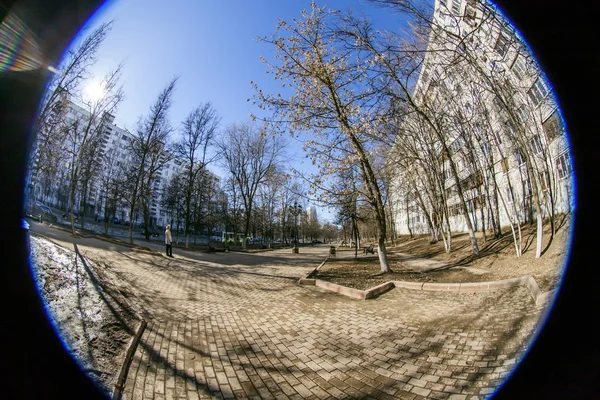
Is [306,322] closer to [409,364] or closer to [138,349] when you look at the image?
[409,364]

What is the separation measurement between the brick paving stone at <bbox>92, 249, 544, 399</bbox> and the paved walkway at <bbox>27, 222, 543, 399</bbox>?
1 cm

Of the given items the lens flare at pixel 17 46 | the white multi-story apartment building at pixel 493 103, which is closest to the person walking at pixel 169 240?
the lens flare at pixel 17 46

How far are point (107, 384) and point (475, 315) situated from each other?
610 centimetres

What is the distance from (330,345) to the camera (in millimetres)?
3529

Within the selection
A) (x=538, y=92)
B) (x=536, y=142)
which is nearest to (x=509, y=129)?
(x=536, y=142)

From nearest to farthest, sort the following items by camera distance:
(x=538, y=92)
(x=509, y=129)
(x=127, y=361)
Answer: (x=127, y=361) → (x=509, y=129) → (x=538, y=92)

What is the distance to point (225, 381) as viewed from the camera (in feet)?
A: 8.89

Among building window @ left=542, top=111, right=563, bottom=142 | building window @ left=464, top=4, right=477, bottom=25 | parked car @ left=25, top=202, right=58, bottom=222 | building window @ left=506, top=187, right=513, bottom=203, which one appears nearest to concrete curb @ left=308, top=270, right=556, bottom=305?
building window @ left=464, top=4, right=477, bottom=25

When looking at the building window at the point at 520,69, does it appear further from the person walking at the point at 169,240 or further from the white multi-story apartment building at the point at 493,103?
the person walking at the point at 169,240

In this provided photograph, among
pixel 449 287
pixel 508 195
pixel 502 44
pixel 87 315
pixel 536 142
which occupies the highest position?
pixel 502 44

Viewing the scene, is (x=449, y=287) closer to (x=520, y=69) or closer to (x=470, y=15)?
(x=470, y=15)

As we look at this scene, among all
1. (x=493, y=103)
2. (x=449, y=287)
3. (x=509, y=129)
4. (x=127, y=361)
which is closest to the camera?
(x=127, y=361)

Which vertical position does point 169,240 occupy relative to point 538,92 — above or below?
below

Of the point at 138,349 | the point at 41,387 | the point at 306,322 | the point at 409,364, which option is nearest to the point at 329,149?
the point at 306,322
